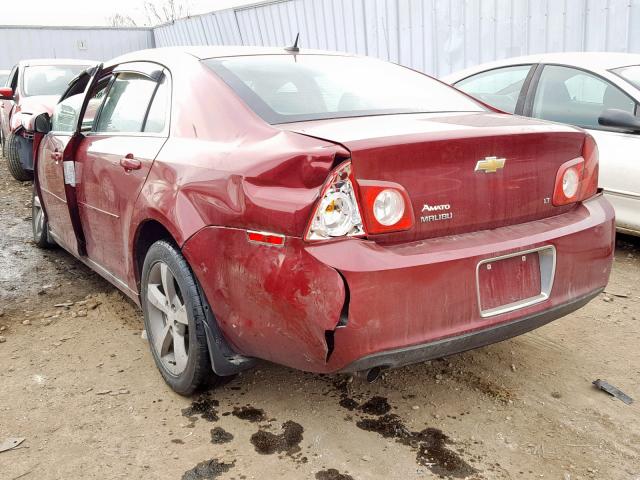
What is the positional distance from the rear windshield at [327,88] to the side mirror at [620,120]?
1660 mm

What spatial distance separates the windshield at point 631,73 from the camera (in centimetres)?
451

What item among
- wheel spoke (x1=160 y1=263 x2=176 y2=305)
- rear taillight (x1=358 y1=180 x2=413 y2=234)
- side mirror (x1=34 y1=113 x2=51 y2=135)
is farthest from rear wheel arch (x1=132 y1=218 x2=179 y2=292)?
side mirror (x1=34 y1=113 x2=51 y2=135)

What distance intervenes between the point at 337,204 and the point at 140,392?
1.44m

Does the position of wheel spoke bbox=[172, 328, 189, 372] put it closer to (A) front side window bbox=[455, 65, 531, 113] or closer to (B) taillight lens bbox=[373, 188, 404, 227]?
(B) taillight lens bbox=[373, 188, 404, 227]

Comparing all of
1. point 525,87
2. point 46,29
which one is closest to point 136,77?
point 525,87

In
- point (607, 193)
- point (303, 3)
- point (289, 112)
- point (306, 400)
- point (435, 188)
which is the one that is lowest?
point (306, 400)

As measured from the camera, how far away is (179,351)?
9.02 ft

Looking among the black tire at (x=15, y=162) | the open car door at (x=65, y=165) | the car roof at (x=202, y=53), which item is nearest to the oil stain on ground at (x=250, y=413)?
the car roof at (x=202, y=53)

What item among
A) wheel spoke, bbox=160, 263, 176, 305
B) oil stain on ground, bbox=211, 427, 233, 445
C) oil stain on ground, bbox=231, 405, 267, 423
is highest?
wheel spoke, bbox=160, 263, 176, 305

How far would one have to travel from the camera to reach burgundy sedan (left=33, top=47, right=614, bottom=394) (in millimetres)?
2057

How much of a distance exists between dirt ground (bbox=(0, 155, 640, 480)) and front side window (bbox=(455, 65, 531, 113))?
2216 mm

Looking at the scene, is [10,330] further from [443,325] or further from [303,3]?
[303,3]

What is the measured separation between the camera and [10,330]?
3.61 m

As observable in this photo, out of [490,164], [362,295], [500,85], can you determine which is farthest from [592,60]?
[362,295]
